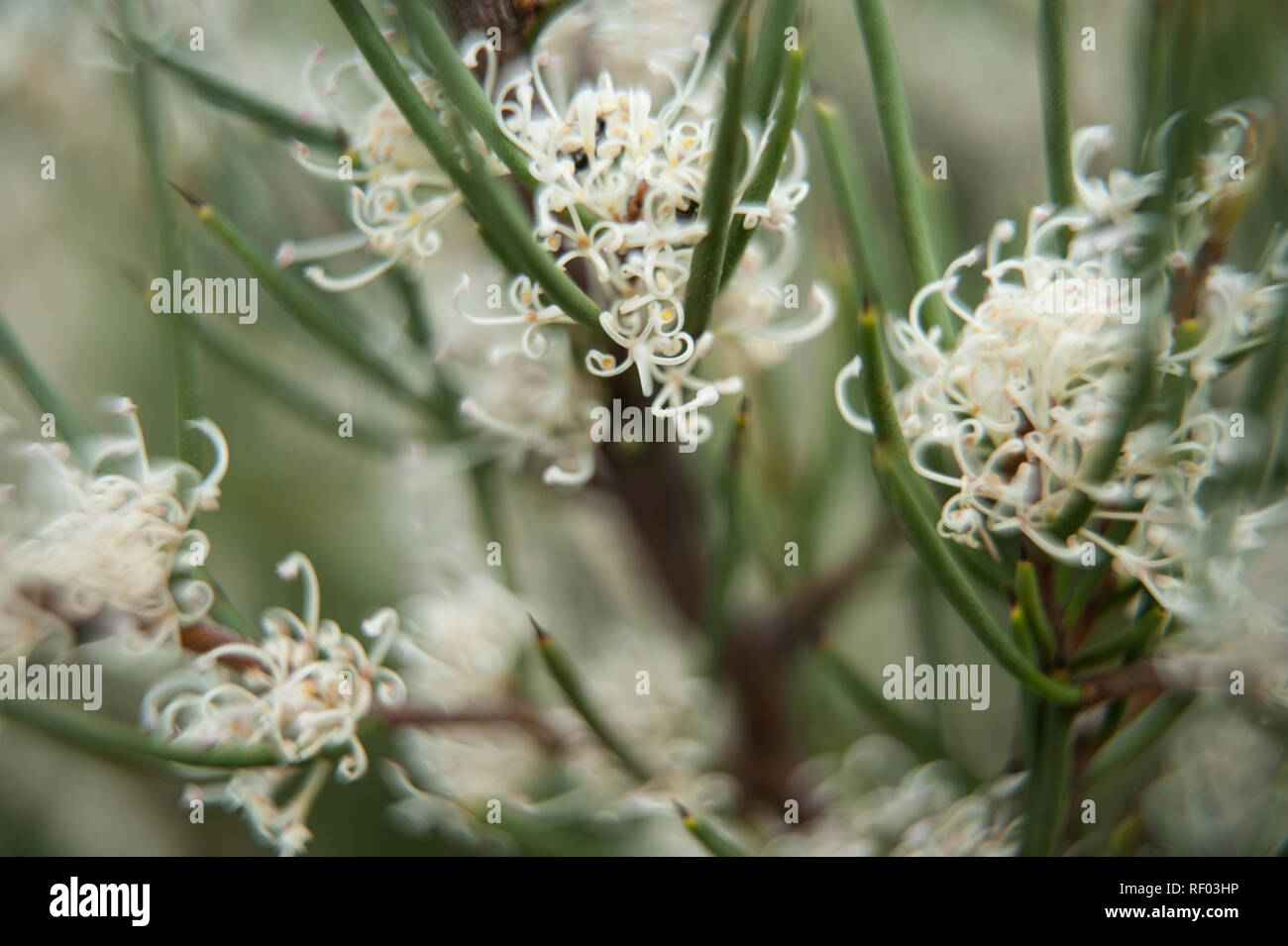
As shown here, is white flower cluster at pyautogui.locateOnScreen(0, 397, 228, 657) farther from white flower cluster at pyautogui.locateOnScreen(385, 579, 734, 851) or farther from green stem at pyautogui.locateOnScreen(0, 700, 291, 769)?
white flower cluster at pyautogui.locateOnScreen(385, 579, 734, 851)

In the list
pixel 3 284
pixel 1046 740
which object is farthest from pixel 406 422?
pixel 3 284

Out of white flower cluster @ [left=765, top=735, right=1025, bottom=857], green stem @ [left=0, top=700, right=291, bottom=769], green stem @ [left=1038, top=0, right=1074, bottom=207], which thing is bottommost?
white flower cluster @ [left=765, top=735, right=1025, bottom=857]

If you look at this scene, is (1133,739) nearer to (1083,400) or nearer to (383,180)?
(1083,400)

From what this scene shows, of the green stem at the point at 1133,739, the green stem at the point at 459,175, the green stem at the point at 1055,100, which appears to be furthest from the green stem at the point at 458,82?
the green stem at the point at 1133,739

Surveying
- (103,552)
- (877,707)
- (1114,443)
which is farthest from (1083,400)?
(103,552)

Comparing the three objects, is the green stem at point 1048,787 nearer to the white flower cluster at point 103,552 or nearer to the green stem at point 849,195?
the green stem at point 849,195

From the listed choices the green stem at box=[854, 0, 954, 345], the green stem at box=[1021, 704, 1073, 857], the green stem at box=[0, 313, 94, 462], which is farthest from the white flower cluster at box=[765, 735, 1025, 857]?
the green stem at box=[0, 313, 94, 462]

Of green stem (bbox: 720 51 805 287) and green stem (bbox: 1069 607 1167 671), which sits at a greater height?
green stem (bbox: 720 51 805 287)

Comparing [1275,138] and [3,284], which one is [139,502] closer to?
[1275,138]
